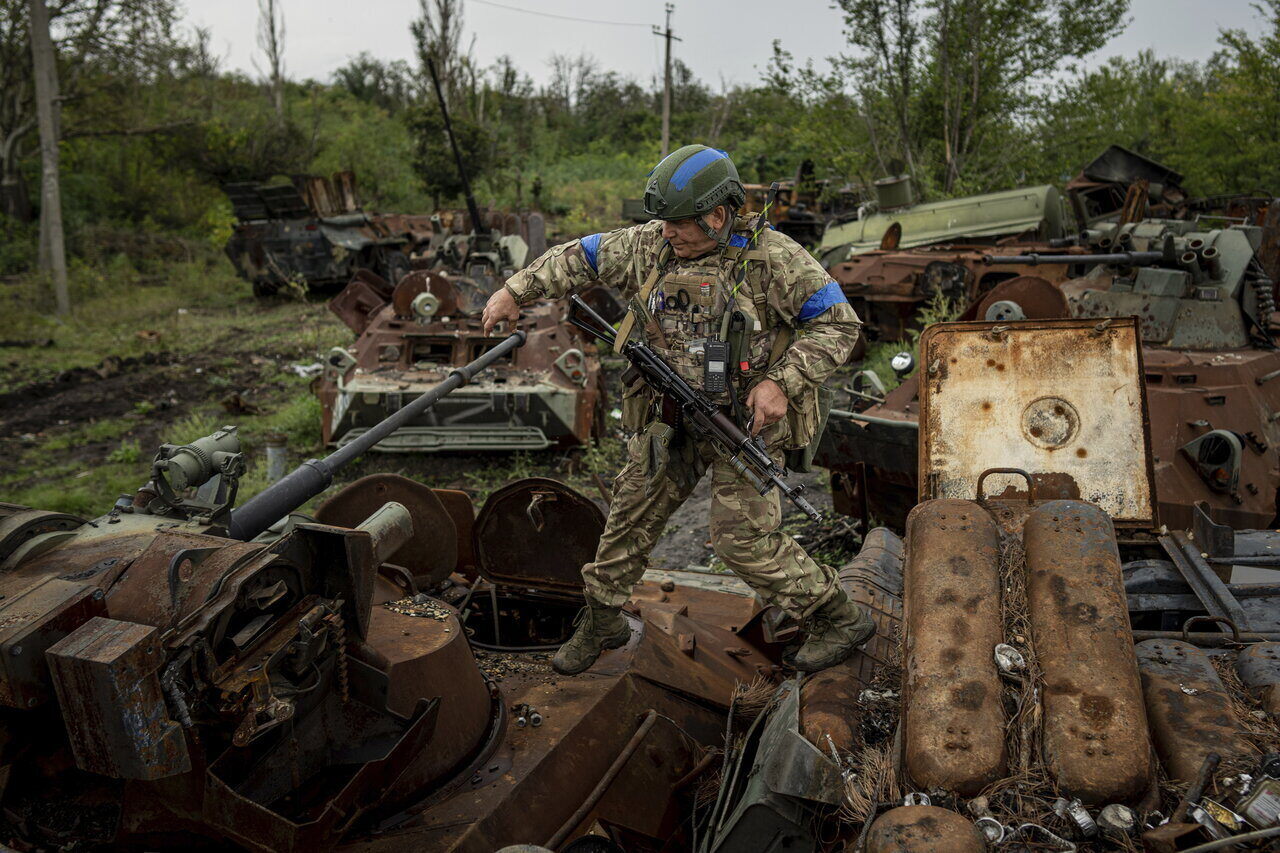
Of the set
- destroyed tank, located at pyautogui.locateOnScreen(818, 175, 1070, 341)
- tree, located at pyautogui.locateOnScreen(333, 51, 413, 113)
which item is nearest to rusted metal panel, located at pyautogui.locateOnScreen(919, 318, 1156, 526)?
destroyed tank, located at pyautogui.locateOnScreen(818, 175, 1070, 341)

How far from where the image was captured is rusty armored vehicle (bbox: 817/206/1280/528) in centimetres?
507

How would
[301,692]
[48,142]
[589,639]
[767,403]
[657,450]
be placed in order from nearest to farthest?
1. [301,692]
2. [767,403]
3. [657,450]
4. [589,639]
5. [48,142]

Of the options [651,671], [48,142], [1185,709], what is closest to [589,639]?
[651,671]

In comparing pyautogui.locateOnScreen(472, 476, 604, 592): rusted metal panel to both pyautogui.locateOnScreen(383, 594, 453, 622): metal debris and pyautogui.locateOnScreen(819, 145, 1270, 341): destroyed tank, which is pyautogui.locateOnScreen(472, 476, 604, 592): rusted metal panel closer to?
pyautogui.locateOnScreen(383, 594, 453, 622): metal debris

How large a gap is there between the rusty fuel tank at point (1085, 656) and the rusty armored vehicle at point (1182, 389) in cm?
249

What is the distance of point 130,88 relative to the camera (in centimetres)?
2278

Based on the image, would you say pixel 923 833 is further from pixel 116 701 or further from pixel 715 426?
pixel 116 701

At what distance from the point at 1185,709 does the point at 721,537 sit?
1428 millimetres

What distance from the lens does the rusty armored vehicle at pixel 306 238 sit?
1823cm

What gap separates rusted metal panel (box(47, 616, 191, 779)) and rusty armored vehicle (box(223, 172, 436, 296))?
647 inches

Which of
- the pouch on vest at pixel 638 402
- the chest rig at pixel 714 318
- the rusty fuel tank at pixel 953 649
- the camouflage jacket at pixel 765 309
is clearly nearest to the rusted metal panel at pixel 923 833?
the rusty fuel tank at pixel 953 649

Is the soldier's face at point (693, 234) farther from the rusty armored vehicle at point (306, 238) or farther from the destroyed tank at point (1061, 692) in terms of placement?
the rusty armored vehicle at point (306, 238)

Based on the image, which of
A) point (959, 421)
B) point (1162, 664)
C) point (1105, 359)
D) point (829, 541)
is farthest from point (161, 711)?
point (829, 541)

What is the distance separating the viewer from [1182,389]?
17.6 feet
